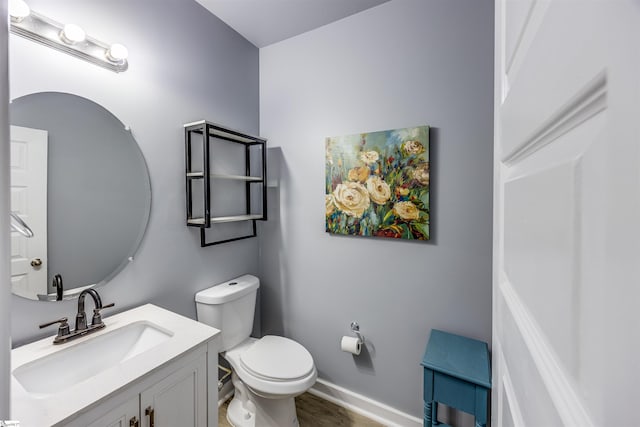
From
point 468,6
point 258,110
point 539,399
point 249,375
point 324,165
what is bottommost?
point 249,375

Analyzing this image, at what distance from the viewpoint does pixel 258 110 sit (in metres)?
2.08

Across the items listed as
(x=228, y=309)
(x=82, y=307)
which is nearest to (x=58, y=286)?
(x=82, y=307)

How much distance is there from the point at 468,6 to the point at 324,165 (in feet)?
3.69

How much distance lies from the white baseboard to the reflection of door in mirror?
163cm

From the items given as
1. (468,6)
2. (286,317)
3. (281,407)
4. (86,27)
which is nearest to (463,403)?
(281,407)

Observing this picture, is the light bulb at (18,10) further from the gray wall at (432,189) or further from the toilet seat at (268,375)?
the toilet seat at (268,375)

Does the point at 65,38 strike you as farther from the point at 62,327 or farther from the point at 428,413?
the point at 428,413

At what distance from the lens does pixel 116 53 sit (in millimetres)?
1184

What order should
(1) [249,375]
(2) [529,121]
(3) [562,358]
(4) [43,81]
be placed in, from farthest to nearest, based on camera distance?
(1) [249,375], (4) [43,81], (2) [529,121], (3) [562,358]

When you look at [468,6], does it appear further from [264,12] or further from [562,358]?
[562,358]

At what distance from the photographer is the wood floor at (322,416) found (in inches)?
Result: 64.1

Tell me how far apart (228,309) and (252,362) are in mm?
339

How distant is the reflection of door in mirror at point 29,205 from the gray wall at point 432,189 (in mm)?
1228

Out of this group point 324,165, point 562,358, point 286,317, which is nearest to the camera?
point 562,358
